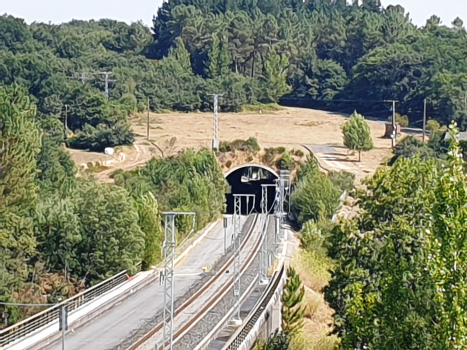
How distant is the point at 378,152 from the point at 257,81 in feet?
87.6

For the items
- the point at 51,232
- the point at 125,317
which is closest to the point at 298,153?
the point at 51,232

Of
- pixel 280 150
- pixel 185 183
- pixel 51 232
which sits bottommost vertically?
pixel 185 183

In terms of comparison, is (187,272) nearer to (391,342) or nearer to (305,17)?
(391,342)

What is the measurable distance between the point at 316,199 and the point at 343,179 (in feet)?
18.4

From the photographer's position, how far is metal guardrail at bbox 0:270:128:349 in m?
20.5

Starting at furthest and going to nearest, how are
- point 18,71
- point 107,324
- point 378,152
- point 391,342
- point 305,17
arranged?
point 305,17
point 18,71
point 378,152
point 107,324
point 391,342

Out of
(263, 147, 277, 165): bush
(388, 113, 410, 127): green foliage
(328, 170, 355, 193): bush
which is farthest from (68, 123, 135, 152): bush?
(388, 113, 410, 127): green foliage

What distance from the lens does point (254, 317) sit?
22.1m

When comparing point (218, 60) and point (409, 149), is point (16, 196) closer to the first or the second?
point (409, 149)

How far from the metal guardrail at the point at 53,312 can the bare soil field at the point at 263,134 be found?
21.3 metres

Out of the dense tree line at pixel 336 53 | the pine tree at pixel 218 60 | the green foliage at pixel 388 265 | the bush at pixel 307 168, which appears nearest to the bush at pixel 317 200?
the bush at pixel 307 168

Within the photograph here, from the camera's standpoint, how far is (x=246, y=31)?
295 feet

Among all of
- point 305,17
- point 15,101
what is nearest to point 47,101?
point 15,101

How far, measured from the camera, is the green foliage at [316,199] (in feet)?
139
